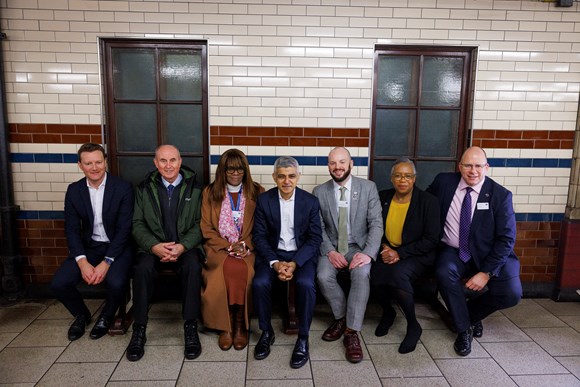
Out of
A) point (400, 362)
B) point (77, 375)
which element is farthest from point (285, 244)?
point (77, 375)

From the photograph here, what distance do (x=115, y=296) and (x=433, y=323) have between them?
8.61ft

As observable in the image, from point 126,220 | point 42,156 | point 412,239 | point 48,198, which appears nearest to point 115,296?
point 126,220

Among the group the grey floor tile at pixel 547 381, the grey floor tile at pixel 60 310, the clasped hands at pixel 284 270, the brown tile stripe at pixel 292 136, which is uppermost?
the brown tile stripe at pixel 292 136

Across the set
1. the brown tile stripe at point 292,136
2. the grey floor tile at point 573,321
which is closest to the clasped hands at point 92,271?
the brown tile stripe at point 292,136

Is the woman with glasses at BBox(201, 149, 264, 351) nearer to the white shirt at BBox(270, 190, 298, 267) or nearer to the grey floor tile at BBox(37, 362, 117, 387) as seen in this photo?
the white shirt at BBox(270, 190, 298, 267)

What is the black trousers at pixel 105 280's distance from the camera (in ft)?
10.3

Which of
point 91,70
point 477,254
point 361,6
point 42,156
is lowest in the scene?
point 477,254

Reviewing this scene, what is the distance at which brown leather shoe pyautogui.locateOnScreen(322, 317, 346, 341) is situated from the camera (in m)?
3.14

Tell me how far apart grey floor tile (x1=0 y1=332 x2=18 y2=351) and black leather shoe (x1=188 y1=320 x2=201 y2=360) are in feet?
4.38

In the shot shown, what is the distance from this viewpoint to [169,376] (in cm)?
267

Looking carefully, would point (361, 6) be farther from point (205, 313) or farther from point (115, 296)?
point (115, 296)

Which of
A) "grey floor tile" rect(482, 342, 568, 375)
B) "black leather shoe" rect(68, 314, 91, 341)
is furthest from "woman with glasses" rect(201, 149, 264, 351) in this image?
"grey floor tile" rect(482, 342, 568, 375)

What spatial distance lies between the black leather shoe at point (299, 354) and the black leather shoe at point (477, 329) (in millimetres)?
1406

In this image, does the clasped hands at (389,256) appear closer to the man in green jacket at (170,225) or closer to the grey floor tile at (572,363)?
the grey floor tile at (572,363)
